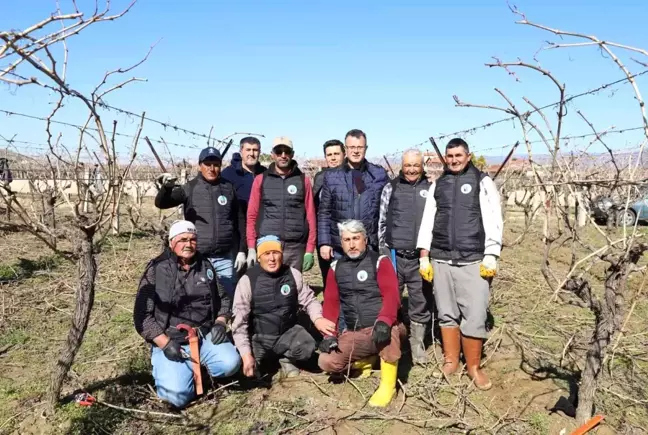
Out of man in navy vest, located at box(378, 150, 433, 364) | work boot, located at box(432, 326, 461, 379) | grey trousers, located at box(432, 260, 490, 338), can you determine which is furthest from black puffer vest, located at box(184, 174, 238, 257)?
work boot, located at box(432, 326, 461, 379)

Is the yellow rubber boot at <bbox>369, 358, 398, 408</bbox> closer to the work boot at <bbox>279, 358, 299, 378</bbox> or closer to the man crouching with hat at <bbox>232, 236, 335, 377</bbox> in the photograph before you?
the man crouching with hat at <bbox>232, 236, 335, 377</bbox>

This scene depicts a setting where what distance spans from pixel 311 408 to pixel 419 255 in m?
1.42

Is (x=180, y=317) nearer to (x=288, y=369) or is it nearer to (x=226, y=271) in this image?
(x=226, y=271)

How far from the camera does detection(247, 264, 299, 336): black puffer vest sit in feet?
11.3

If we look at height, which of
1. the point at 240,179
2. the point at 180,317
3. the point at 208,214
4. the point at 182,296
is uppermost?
the point at 240,179

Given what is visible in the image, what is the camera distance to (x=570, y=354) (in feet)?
12.7

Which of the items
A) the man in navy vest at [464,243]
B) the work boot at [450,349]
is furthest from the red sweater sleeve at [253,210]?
the work boot at [450,349]

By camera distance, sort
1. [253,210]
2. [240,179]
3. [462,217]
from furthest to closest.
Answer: [240,179] < [253,210] < [462,217]

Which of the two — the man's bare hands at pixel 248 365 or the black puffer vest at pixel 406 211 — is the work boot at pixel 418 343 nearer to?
the black puffer vest at pixel 406 211

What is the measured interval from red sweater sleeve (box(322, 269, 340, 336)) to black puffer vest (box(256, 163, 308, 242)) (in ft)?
1.96

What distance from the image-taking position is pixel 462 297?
3.45 metres

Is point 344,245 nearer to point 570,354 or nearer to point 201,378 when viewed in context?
point 201,378

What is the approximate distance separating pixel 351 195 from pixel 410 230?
0.55 meters

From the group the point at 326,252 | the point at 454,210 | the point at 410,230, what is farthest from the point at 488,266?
the point at 326,252
